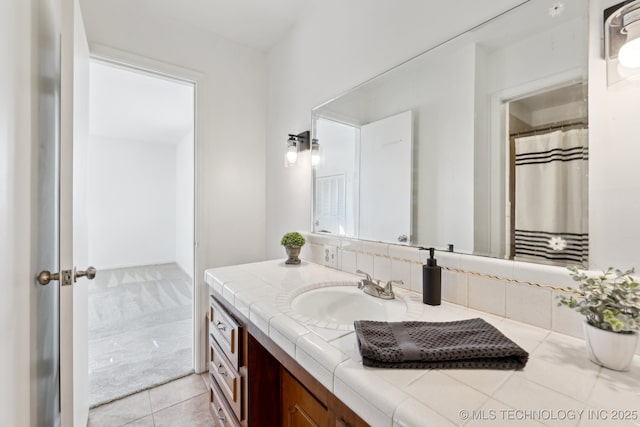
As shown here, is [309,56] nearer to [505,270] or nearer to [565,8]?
[565,8]

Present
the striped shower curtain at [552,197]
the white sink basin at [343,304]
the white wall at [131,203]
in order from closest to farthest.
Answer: the striped shower curtain at [552,197] → the white sink basin at [343,304] → the white wall at [131,203]

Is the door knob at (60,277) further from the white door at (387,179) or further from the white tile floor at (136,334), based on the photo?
the white tile floor at (136,334)

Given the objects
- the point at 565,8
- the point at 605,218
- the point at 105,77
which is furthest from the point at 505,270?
the point at 105,77

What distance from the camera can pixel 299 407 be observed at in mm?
934

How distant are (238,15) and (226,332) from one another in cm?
198

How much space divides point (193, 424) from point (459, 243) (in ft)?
5.66

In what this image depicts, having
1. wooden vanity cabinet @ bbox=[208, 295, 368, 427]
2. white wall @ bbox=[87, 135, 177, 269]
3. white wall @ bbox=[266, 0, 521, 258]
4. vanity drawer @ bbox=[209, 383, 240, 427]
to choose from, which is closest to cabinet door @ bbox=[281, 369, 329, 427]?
wooden vanity cabinet @ bbox=[208, 295, 368, 427]

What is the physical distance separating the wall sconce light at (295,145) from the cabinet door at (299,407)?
1247 mm

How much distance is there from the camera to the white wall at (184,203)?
4.89 meters

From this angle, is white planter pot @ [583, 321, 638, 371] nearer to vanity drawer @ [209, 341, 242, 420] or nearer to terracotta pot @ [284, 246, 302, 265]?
vanity drawer @ [209, 341, 242, 420]

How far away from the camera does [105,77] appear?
9.19 ft

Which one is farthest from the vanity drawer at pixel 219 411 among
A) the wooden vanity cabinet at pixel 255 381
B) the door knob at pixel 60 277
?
the door knob at pixel 60 277

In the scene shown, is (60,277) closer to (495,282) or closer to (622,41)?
(495,282)

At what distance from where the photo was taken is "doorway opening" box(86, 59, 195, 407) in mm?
2150
